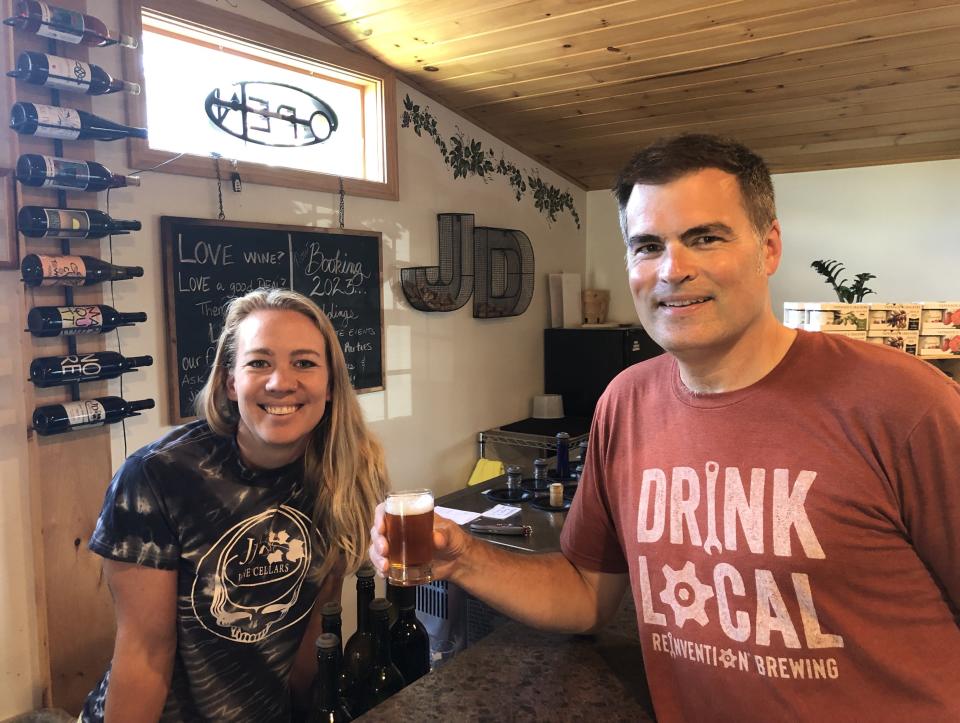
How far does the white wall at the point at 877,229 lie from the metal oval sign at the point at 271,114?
2.59 metres

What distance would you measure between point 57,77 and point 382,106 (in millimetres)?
1545

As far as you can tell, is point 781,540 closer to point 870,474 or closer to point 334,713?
point 870,474

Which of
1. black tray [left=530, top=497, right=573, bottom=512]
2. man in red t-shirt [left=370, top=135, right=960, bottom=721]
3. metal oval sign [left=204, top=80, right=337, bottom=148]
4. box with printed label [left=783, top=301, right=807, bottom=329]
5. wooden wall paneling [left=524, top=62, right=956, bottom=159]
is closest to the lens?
man in red t-shirt [left=370, top=135, right=960, bottom=721]

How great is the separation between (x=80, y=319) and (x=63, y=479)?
20.5 inches

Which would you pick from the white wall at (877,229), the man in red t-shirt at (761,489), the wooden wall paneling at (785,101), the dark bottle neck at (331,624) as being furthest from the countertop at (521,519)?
the white wall at (877,229)

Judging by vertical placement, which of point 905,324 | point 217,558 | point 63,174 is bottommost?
point 217,558

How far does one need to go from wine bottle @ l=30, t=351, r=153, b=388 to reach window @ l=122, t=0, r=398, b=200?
693mm

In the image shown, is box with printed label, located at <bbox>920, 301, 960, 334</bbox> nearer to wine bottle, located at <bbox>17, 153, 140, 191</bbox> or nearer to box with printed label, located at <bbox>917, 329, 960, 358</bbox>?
box with printed label, located at <bbox>917, 329, 960, 358</bbox>

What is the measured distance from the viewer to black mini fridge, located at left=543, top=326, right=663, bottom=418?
4242 mm

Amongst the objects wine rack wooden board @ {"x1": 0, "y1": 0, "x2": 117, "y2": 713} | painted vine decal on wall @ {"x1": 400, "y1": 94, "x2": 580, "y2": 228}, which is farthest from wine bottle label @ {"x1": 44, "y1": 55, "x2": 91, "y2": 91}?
painted vine decal on wall @ {"x1": 400, "y1": 94, "x2": 580, "y2": 228}

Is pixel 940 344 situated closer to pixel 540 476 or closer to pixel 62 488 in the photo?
pixel 540 476

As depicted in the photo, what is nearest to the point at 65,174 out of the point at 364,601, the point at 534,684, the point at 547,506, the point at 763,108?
the point at 364,601

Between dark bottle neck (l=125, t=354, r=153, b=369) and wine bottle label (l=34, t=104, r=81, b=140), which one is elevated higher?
wine bottle label (l=34, t=104, r=81, b=140)

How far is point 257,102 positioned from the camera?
2.97 m
